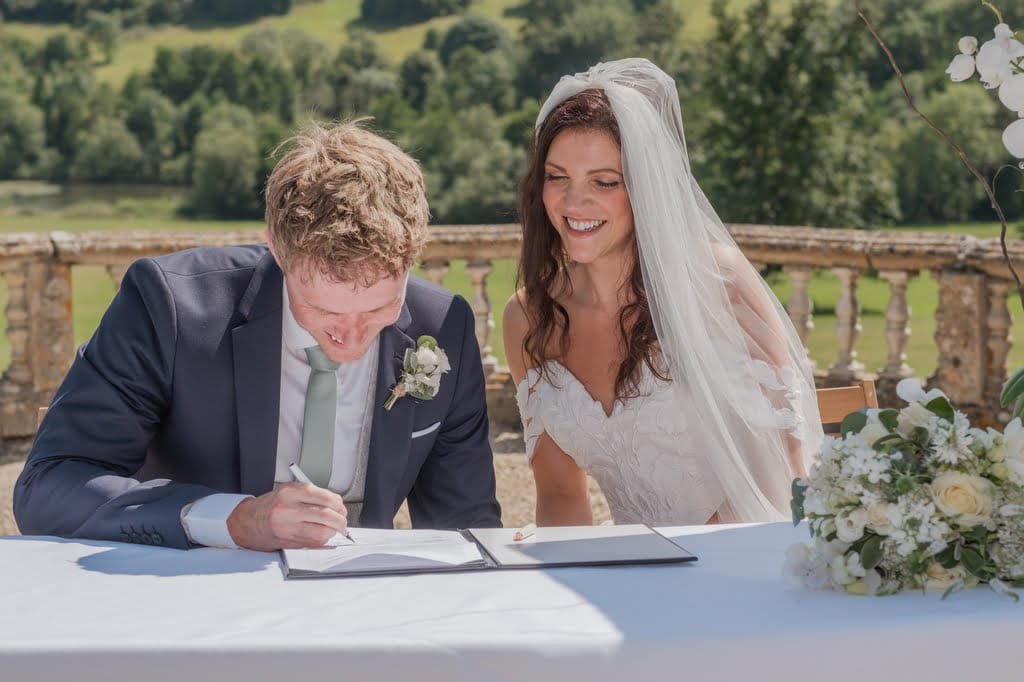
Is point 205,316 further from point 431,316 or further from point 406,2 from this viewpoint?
point 406,2

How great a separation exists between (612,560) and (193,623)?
2.17 ft

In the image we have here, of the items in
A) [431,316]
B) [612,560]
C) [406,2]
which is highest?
[406,2]

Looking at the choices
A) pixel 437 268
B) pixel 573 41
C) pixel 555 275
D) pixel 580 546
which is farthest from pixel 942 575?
pixel 573 41

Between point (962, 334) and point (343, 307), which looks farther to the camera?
point (962, 334)

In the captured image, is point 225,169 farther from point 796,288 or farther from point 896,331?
point 896,331

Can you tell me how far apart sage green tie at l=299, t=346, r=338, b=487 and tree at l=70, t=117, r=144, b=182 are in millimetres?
16661

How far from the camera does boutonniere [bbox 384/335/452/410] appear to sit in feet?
8.05

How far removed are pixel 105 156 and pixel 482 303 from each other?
1363 centimetres

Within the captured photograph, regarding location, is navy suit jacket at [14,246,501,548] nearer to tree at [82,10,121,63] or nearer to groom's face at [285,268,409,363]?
groom's face at [285,268,409,363]

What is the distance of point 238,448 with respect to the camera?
96.0 inches

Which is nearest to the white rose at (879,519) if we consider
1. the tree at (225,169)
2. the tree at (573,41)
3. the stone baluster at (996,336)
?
the stone baluster at (996,336)

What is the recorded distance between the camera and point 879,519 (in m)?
1.75

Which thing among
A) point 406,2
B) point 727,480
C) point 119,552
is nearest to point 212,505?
point 119,552

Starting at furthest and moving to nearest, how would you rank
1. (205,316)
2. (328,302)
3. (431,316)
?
(431,316)
(205,316)
(328,302)
